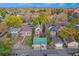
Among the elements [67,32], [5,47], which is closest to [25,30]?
[5,47]

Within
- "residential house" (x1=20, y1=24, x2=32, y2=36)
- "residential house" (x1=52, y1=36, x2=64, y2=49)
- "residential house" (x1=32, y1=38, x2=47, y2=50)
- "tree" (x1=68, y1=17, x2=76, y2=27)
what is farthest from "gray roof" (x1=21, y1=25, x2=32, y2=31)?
"tree" (x1=68, y1=17, x2=76, y2=27)

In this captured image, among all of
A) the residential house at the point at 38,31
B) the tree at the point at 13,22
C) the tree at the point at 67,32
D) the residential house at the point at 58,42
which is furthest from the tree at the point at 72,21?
the tree at the point at 13,22

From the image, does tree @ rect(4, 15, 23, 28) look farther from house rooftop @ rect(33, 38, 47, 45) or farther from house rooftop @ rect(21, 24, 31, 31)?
house rooftop @ rect(33, 38, 47, 45)

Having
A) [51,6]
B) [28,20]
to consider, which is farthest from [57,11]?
[28,20]

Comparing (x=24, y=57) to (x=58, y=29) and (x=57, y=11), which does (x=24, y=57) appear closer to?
(x=58, y=29)

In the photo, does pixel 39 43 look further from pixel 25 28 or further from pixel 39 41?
pixel 25 28

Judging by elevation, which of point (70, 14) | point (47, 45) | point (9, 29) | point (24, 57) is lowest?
point (24, 57)
